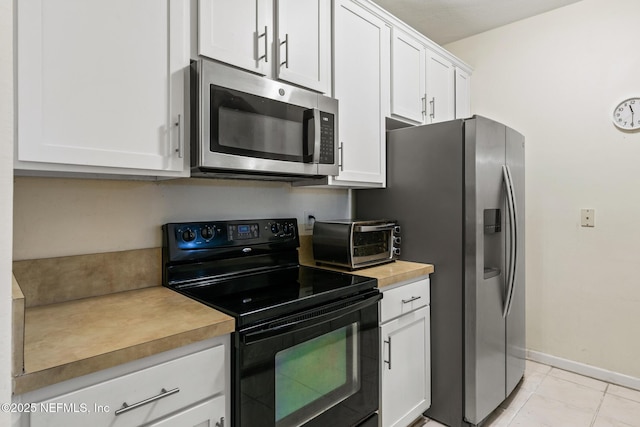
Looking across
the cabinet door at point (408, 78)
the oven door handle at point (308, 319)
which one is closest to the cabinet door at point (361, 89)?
the cabinet door at point (408, 78)

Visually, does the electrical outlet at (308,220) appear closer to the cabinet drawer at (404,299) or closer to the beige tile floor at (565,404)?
the cabinet drawer at (404,299)

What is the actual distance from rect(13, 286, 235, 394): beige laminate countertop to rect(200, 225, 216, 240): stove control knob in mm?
312

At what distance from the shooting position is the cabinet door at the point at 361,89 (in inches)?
74.2

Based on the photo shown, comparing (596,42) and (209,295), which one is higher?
(596,42)

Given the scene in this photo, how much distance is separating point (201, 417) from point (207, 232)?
777 millimetres

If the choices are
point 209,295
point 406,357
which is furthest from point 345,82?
point 406,357

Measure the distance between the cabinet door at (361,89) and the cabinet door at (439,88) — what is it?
1.65 feet

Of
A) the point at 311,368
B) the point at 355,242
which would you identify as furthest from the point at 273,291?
the point at 355,242

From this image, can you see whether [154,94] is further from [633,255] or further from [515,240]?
[633,255]

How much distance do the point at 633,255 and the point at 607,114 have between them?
37.1 inches

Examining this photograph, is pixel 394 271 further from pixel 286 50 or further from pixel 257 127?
pixel 286 50

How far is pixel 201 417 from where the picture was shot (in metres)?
1.05

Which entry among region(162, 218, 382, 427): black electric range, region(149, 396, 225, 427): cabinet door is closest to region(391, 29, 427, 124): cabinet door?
region(162, 218, 382, 427): black electric range

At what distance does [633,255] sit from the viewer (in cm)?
232
